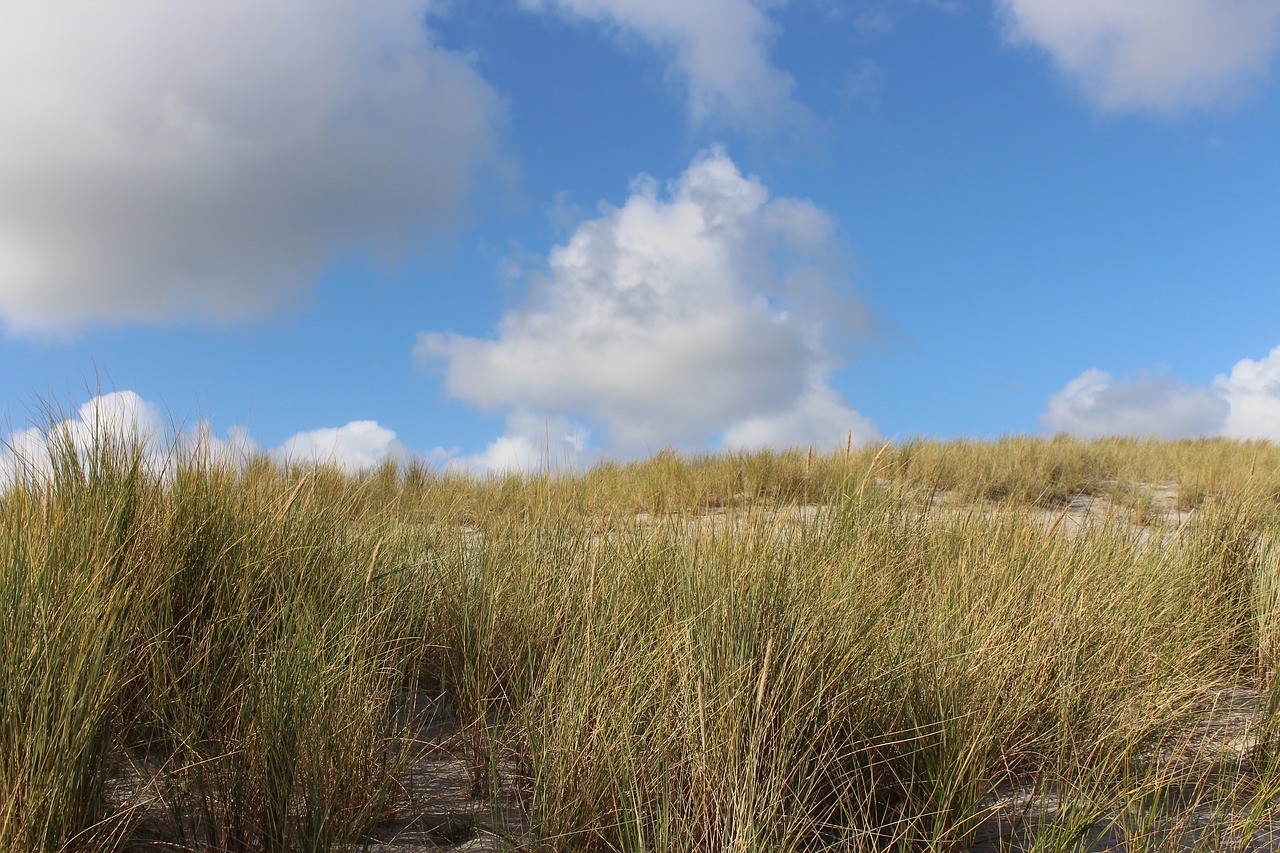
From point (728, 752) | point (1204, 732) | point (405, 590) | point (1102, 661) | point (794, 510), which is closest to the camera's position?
point (728, 752)

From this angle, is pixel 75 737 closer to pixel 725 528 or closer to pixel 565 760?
pixel 565 760

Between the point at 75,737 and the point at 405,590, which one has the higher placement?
the point at 405,590

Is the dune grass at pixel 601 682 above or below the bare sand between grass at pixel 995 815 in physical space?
above

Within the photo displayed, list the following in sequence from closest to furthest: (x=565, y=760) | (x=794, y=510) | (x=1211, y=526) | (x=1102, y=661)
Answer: (x=565, y=760), (x=1102, y=661), (x=794, y=510), (x=1211, y=526)

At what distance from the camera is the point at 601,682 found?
223 cm

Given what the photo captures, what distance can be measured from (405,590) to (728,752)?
165cm

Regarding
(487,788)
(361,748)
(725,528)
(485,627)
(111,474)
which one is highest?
(111,474)

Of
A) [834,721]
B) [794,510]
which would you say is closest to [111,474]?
[834,721]

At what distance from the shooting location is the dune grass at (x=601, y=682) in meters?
1.89

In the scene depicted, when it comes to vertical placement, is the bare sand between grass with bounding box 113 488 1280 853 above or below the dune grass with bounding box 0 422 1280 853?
below

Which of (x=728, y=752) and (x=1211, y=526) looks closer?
(x=728, y=752)

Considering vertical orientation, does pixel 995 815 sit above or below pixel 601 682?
below

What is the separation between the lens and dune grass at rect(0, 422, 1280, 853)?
1.89 metres

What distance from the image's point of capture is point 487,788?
2.28 metres
